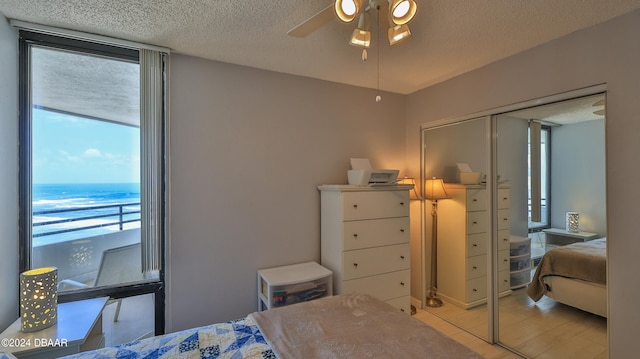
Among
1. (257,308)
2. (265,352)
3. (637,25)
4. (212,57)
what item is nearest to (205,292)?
(257,308)

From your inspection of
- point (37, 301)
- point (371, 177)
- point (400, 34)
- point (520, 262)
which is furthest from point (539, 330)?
point (37, 301)

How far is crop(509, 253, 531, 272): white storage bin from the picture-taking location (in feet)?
7.72

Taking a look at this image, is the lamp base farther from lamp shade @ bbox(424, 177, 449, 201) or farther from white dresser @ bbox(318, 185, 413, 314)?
lamp shade @ bbox(424, 177, 449, 201)

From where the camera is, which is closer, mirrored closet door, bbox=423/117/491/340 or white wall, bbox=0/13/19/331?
white wall, bbox=0/13/19/331

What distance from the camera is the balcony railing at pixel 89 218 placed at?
2.01m

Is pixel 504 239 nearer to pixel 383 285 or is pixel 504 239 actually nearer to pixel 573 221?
pixel 573 221

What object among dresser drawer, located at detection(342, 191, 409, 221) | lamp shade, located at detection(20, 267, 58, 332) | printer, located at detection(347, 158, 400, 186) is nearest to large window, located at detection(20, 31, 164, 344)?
lamp shade, located at detection(20, 267, 58, 332)

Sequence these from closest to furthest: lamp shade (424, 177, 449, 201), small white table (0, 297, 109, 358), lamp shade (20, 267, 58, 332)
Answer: small white table (0, 297, 109, 358)
lamp shade (20, 267, 58, 332)
lamp shade (424, 177, 449, 201)

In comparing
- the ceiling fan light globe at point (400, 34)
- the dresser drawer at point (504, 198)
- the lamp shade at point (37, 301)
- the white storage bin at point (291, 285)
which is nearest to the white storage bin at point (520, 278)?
the dresser drawer at point (504, 198)

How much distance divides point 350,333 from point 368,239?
3.92 feet

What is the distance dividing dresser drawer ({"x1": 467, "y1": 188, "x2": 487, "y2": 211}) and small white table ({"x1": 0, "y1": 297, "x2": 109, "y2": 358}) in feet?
10.1

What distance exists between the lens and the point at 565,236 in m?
2.13

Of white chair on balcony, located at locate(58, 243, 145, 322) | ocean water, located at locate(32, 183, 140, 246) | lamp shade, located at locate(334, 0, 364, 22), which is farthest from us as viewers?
white chair on balcony, located at locate(58, 243, 145, 322)

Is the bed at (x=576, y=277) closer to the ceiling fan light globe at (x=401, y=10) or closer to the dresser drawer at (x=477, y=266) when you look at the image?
the dresser drawer at (x=477, y=266)
